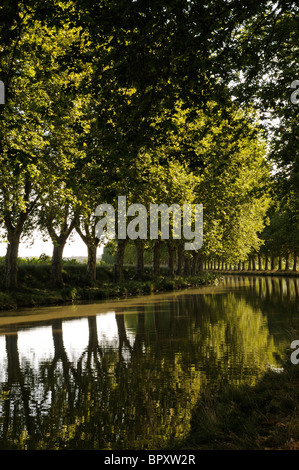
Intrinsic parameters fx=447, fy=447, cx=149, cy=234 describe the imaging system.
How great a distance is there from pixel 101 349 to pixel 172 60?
898 centimetres

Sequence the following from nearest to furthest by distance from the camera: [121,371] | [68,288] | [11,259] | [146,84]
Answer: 1. [146,84]
2. [121,371]
3. [11,259]
4. [68,288]

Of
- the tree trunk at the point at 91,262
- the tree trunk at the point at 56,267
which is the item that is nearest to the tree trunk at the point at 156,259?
the tree trunk at the point at 91,262

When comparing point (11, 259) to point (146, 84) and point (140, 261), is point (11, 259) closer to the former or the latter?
point (140, 261)

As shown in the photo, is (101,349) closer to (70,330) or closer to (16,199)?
(70,330)

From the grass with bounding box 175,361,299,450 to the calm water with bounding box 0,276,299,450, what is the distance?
46 centimetres

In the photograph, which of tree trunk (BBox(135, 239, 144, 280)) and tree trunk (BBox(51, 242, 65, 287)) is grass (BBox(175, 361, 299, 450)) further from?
tree trunk (BBox(135, 239, 144, 280))

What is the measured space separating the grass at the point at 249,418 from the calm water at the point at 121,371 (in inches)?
18.2

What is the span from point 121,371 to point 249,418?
505 cm

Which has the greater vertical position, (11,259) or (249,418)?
(11,259)

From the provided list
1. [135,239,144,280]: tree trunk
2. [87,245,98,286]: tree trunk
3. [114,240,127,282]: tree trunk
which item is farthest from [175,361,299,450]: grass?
[135,239,144,280]: tree trunk

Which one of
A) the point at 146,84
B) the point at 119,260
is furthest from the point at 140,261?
the point at 146,84

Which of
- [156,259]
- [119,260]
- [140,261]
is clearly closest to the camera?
[119,260]

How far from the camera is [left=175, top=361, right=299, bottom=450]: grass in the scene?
546 centimetres

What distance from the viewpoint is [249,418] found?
6.35 metres
